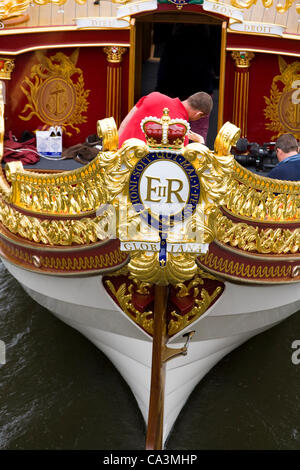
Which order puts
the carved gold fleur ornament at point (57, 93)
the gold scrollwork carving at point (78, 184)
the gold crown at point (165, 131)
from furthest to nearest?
the carved gold fleur ornament at point (57, 93) → the gold scrollwork carving at point (78, 184) → the gold crown at point (165, 131)

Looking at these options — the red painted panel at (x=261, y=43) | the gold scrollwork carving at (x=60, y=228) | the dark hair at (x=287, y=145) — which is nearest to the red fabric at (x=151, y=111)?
the gold scrollwork carving at (x=60, y=228)

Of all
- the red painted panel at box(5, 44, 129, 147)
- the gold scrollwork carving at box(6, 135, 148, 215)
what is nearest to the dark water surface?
the gold scrollwork carving at box(6, 135, 148, 215)

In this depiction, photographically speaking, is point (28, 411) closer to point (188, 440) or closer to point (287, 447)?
point (188, 440)

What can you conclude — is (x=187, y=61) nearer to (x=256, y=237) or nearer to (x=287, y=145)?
(x=287, y=145)

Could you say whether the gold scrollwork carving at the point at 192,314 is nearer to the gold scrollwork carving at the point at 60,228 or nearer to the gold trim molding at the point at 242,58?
the gold scrollwork carving at the point at 60,228

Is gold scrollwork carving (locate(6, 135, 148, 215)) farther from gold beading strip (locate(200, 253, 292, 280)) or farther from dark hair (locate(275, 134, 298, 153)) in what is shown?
dark hair (locate(275, 134, 298, 153))

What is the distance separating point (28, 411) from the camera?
509 centimetres

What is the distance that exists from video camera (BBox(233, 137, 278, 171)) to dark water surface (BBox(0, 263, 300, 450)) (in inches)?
57.3

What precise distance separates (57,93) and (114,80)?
49 cm

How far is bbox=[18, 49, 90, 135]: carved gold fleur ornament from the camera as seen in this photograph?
234 inches

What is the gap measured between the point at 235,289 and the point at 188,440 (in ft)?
3.93

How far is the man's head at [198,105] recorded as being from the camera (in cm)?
431

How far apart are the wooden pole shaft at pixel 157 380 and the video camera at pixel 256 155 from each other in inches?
74.8

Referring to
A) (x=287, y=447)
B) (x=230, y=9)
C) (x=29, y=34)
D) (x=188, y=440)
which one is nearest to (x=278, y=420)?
(x=287, y=447)
